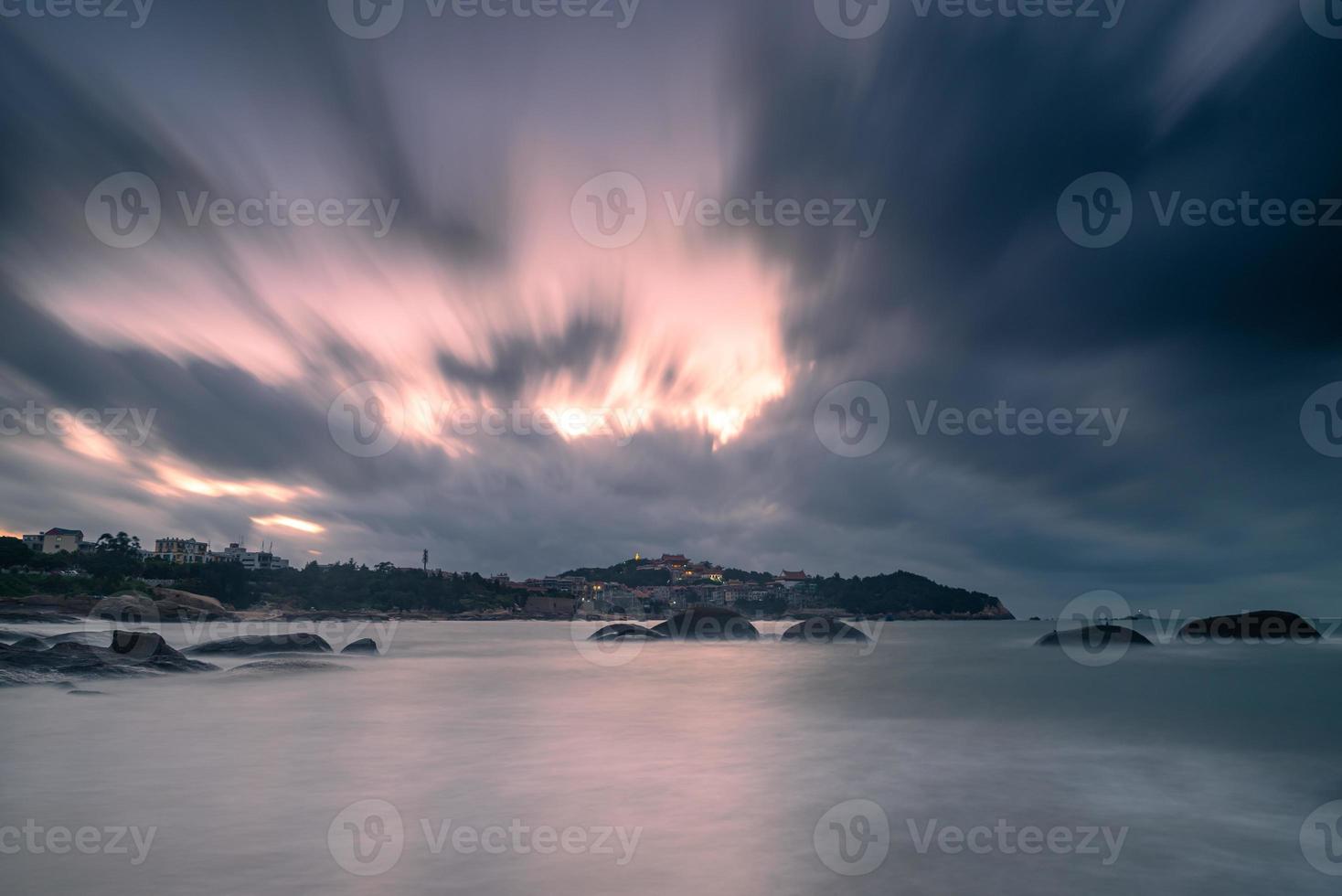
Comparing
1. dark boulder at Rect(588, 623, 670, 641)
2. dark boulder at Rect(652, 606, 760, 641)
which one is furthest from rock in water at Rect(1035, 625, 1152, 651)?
dark boulder at Rect(588, 623, 670, 641)

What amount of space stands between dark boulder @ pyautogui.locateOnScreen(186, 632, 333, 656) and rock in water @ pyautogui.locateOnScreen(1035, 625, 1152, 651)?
6955cm

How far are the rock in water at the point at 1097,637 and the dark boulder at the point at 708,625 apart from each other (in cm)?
3454

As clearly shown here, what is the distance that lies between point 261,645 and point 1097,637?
75.7m

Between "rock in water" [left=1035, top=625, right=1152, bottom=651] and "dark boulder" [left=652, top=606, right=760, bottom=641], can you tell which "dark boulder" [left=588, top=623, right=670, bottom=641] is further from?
"rock in water" [left=1035, top=625, right=1152, bottom=651]

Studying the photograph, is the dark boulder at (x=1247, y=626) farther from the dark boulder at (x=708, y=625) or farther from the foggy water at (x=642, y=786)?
the foggy water at (x=642, y=786)

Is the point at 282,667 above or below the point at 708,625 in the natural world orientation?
below

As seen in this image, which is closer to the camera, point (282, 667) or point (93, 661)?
point (93, 661)

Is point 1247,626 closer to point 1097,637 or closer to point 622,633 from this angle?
point 1097,637

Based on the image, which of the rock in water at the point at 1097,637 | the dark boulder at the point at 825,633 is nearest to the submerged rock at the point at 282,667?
the dark boulder at the point at 825,633

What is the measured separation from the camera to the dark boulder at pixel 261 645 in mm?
41031

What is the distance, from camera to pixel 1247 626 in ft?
368

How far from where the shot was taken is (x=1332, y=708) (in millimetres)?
35188

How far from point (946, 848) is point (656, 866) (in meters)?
4.61

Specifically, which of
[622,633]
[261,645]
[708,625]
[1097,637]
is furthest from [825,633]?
[261,645]
